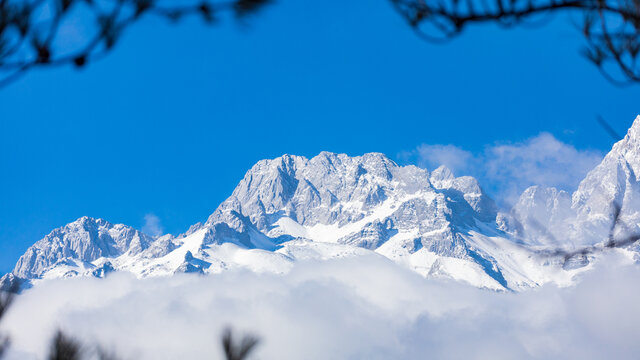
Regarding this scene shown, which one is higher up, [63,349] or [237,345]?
[63,349]

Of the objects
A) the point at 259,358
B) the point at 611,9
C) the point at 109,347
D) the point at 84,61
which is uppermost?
the point at 84,61

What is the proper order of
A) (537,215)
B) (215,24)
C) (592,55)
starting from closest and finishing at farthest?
(215,24), (592,55), (537,215)

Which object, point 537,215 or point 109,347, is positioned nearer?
point 537,215

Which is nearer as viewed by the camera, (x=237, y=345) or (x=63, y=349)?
(x=63, y=349)

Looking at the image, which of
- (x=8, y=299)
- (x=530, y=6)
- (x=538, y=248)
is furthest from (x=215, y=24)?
(x=538, y=248)

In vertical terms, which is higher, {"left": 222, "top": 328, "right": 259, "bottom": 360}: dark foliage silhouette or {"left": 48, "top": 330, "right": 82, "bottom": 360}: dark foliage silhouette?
{"left": 48, "top": 330, "right": 82, "bottom": 360}: dark foliage silhouette

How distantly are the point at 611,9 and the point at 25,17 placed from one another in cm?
504

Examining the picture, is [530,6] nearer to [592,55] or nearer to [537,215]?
[592,55]

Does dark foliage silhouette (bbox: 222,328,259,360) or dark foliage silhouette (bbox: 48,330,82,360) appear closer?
dark foliage silhouette (bbox: 48,330,82,360)

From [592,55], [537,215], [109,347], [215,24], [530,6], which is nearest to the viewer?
[530,6]

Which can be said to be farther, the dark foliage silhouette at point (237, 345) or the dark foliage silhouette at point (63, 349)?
the dark foliage silhouette at point (237, 345)

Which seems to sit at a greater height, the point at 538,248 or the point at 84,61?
the point at 84,61

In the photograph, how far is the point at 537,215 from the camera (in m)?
7.25

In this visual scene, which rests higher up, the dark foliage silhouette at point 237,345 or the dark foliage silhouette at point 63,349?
the dark foliage silhouette at point 63,349
